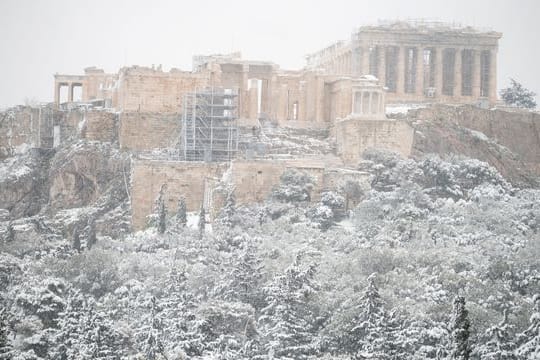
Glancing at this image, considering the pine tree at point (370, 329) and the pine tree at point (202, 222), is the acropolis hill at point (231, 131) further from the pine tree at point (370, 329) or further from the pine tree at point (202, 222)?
the pine tree at point (370, 329)

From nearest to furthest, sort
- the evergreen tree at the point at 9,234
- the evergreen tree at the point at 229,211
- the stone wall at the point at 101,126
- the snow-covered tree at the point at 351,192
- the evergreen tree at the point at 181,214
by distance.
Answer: the evergreen tree at the point at 229,211 < the evergreen tree at the point at 181,214 < the evergreen tree at the point at 9,234 < the snow-covered tree at the point at 351,192 < the stone wall at the point at 101,126

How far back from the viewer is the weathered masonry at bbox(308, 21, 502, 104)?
101 m

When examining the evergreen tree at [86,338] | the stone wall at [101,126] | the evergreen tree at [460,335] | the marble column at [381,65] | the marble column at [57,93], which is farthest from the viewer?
the marble column at [381,65]

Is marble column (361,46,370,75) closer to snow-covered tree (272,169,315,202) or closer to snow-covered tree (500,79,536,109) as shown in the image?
snow-covered tree (500,79,536,109)

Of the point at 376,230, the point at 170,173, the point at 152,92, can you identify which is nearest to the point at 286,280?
the point at 376,230

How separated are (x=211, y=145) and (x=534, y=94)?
2788 cm

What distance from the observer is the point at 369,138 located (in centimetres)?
8575

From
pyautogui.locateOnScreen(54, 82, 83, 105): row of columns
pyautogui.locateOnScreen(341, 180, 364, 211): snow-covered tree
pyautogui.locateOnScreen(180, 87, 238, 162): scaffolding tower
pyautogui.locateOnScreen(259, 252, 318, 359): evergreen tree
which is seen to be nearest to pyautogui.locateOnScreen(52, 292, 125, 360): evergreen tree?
pyautogui.locateOnScreen(259, 252, 318, 359): evergreen tree

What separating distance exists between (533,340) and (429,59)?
4684 cm

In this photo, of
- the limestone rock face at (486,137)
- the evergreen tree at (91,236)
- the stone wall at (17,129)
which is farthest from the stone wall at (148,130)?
the limestone rock face at (486,137)

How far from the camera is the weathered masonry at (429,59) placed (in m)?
101

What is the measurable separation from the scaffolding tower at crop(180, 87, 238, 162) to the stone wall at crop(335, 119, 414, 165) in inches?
→ 246

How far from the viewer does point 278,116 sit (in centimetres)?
9050

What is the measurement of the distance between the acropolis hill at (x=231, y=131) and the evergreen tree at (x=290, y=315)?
1352 centimetres
